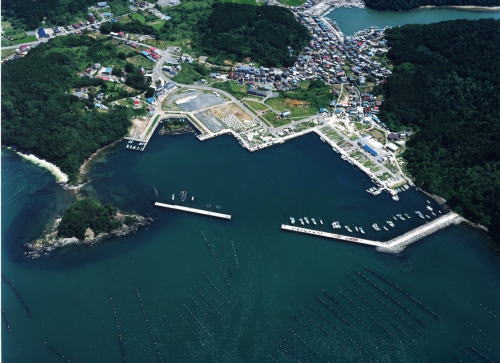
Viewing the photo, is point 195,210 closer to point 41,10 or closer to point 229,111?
point 229,111

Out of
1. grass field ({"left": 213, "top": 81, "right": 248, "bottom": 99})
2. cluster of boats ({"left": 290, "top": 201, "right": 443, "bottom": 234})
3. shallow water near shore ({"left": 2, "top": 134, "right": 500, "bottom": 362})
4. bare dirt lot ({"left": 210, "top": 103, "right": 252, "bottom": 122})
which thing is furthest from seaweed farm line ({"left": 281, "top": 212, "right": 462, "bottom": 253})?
grass field ({"left": 213, "top": 81, "right": 248, "bottom": 99})

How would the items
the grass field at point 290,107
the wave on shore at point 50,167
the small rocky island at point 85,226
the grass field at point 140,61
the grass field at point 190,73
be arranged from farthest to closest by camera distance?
the grass field at point 140,61 → the grass field at point 190,73 → the grass field at point 290,107 → the wave on shore at point 50,167 → the small rocky island at point 85,226

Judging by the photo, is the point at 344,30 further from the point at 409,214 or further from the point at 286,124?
the point at 409,214

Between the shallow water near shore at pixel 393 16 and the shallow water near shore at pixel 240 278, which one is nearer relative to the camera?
the shallow water near shore at pixel 240 278

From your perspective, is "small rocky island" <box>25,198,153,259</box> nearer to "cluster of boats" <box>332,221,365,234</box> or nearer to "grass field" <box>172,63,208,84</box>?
"cluster of boats" <box>332,221,365,234</box>

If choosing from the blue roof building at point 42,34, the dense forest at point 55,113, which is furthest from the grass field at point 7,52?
the blue roof building at point 42,34

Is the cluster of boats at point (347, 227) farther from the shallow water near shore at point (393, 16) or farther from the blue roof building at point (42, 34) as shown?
the blue roof building at point (42, 34)

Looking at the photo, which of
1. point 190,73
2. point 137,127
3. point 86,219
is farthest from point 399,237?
point 190,73

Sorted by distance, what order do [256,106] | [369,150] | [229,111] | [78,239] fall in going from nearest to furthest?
[78,239] → [369,150] → [229,111] → [256,106]
